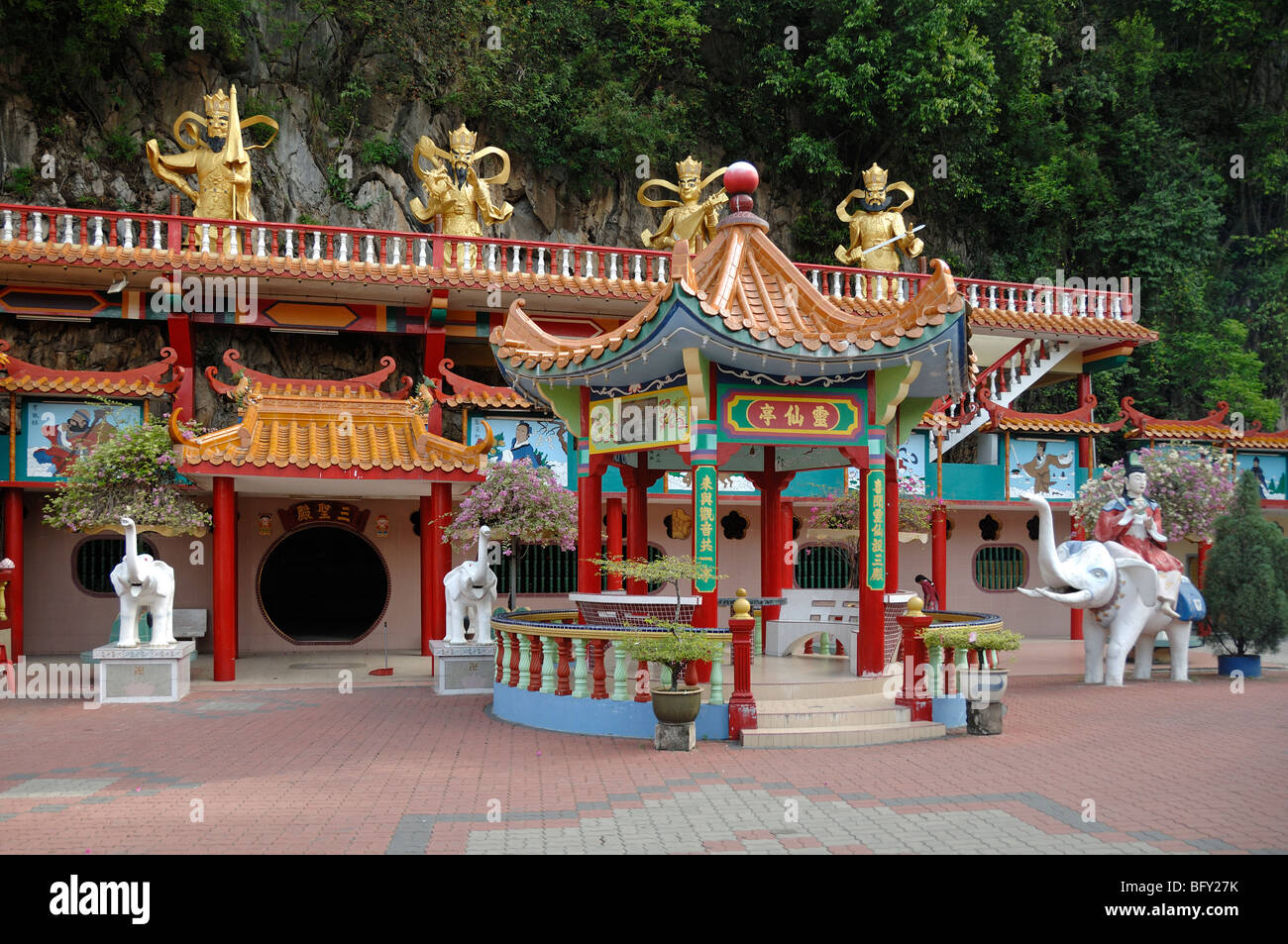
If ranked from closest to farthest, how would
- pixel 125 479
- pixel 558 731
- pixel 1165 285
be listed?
pixel 558 731 < pixel 125 479 < pixel 1165 285

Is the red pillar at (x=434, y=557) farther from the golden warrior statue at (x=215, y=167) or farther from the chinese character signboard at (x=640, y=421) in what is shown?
the golden warrior statue at (x=215, y=167)

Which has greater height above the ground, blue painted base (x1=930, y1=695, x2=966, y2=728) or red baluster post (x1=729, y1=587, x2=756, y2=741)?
red baluster post (x1=729, y1=587, x2=756, y2=741)

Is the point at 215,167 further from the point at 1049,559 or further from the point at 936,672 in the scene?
the point at 936,672

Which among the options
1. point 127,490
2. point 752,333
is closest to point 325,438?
point 127,490

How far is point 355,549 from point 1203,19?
2473 centimetres

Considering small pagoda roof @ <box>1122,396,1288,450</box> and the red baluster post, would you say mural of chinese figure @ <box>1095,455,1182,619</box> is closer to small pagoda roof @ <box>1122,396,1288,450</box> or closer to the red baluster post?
small pagoda roof @ <box>1122,396,1288,450</box>

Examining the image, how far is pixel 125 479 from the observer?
1436 cm

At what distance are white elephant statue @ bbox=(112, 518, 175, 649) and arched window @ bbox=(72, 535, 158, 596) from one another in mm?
4794

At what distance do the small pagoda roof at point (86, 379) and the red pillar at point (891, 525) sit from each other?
35.5ft

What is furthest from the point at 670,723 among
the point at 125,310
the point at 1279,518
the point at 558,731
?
the point at 1279,518

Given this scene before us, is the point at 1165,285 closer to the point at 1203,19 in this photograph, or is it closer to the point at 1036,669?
the point at 1203,19

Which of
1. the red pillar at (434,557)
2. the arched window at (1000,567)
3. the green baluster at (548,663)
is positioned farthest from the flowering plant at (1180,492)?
the red pillar at (434,557)

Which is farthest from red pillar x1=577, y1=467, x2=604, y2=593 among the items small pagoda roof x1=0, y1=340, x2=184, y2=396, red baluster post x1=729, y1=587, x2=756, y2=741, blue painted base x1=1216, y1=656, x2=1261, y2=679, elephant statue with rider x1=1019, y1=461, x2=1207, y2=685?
blue painted base x1=1216, y1=656, x2=1261, y2=679

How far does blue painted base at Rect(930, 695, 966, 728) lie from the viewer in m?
10.4
